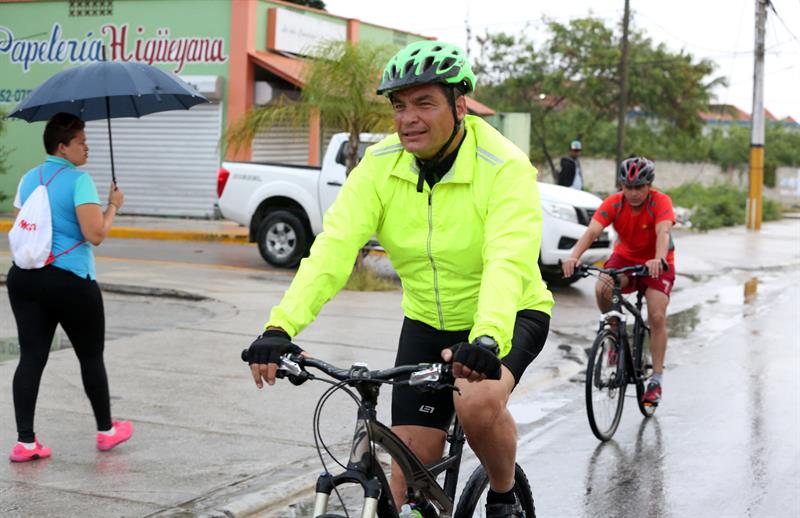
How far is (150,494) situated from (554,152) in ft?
122

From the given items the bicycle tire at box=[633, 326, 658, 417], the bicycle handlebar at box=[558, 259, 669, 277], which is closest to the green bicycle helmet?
the bicycle handlebar at box=[558, 259, 669, 277]

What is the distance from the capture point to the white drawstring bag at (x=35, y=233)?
241 inches

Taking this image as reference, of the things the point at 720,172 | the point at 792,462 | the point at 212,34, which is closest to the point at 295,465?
the point at 792,462

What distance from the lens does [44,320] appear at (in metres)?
6.27

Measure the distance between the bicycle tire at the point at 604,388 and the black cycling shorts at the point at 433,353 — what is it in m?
3.30

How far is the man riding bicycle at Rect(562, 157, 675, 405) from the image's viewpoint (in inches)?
313

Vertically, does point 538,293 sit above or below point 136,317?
above

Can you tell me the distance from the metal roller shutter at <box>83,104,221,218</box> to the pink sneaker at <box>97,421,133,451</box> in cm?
1816

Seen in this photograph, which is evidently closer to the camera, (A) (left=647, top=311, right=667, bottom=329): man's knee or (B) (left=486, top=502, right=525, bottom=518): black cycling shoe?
(B) (left=486, top=502, right=525, bottom=518): black cycling shoe

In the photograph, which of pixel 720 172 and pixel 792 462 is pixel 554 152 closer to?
pixel 720 172

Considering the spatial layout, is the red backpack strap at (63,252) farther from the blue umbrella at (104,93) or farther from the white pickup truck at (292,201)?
the white pickup truck at (292,201)

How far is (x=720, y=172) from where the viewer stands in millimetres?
49906

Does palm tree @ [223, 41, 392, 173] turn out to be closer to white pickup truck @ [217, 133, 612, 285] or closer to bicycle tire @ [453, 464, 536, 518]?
white pickup truck @ [217, 133, 612, 285]

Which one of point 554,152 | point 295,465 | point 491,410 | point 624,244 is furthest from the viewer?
point 554,152
